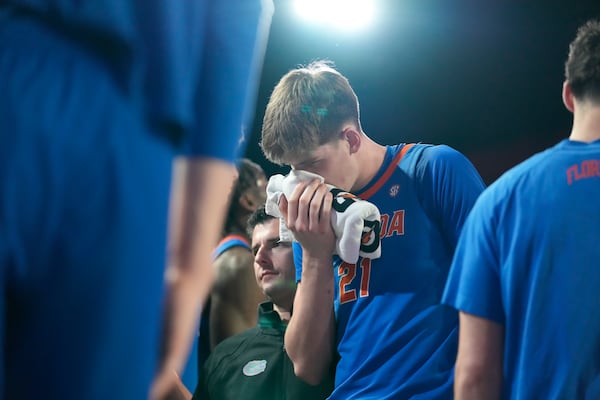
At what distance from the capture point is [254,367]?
2.53 metres

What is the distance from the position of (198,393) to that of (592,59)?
5.68ft

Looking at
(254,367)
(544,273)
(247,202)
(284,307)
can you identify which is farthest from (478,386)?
(247,202)

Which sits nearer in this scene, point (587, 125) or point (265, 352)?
point (587, 125)

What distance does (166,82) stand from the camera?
1.94 ft

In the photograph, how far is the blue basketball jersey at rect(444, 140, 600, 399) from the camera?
1.41m

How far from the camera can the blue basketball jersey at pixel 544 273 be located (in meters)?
1.41

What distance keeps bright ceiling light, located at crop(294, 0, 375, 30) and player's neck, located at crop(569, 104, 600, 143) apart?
487 cm

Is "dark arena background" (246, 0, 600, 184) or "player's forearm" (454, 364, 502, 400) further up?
"dark arena background" (246, 0, 600, 184)

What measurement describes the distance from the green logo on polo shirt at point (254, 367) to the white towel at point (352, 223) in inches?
26.2

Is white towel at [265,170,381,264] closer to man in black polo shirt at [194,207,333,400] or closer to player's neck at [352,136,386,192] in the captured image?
player's neck at [352,136,386,192]

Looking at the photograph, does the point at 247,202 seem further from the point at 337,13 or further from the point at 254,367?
the point at 337,13

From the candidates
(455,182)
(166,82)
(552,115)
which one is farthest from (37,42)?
(552,115)

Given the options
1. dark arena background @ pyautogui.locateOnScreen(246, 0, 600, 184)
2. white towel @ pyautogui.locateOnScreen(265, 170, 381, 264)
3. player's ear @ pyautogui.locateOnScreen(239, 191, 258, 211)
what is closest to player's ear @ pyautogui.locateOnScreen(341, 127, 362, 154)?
white towel @ pyautogui.locateOnScreen(265, 170, 381, 264)

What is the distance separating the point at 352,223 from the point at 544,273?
60 cm
